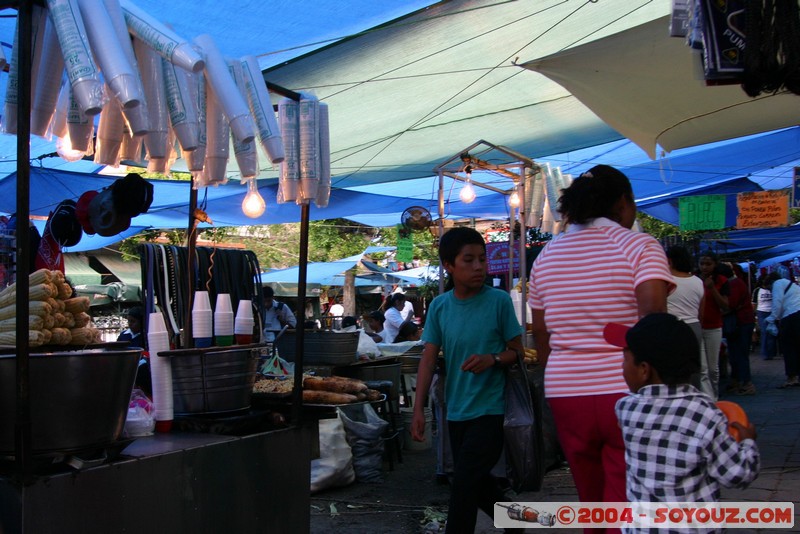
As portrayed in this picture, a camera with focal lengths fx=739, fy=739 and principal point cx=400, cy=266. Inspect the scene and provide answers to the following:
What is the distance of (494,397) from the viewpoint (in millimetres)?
3617

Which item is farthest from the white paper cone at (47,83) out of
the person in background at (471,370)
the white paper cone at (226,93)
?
the person in background at (471,370)

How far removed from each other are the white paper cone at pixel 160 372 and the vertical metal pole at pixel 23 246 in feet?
2.32

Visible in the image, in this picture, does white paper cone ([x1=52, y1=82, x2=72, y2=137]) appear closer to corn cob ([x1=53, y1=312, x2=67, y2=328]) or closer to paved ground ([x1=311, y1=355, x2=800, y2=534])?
corn cob ([x1=53, y1=312, x2=67, y2=328])

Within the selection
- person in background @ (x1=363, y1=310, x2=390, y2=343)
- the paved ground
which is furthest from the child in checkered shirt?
person in background @ (x1=363, y1=310, x2=390, y2=343)

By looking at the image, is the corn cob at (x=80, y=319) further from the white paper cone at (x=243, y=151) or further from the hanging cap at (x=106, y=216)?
the hanging cap at (x=106, y=216)

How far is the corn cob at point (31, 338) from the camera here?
2.73 m

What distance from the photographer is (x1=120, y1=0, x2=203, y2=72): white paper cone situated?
2.47 meters

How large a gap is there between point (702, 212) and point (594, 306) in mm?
9556

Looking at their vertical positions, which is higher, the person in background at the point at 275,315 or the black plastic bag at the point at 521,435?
the person in background at the point at 275,315

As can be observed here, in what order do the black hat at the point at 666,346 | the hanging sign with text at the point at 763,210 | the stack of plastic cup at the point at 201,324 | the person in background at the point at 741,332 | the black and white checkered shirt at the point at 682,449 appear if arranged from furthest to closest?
1. the hanging sign with text at the point at 763,210
2. the person in background at the point at 741,332
3. the stack of plastic cup at the point at 201,324
4. the black hat at the point at 666,346
5. the black and white checkered shirt at the point at 682,449

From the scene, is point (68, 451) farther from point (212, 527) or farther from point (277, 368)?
point (277, 368)

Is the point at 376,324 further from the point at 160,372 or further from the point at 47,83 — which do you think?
the point at 47,83

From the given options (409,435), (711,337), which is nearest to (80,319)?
(409,435)

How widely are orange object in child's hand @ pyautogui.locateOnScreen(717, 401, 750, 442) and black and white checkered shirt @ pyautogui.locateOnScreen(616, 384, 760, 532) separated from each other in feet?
0.05
